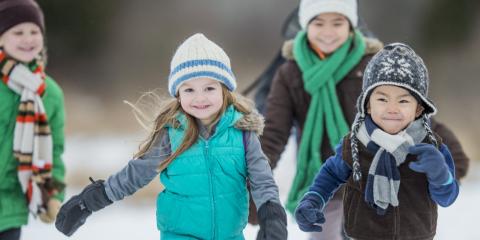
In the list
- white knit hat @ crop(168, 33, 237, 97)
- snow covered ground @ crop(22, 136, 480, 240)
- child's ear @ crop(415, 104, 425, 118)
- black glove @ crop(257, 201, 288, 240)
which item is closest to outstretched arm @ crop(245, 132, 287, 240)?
black glove @ crop(257, 201, 288, 240)

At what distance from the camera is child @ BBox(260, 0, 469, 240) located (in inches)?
134

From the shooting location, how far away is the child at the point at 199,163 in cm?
255

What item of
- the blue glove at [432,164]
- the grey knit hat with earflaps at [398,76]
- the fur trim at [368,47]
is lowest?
the blue glove at [432,164]

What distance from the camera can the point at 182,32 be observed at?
8.16 meters

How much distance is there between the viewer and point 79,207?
2.62 metres

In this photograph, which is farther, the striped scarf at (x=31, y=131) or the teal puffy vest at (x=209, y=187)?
the striped scarf at (x=31, y=131)

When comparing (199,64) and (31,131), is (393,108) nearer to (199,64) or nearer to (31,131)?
(199,64)

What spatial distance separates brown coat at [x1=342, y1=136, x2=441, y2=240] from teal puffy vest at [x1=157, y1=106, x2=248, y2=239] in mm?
439

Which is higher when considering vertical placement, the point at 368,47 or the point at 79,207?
the point at 368,47

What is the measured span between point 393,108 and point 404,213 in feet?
1.23

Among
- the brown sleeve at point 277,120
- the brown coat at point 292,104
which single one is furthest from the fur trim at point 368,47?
the brown sleeve at point 277,120

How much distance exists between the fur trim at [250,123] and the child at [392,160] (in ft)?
1.11

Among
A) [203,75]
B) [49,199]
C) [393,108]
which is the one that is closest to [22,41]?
[49,199]

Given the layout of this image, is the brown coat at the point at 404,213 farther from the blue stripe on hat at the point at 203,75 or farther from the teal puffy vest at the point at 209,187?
the blue stripe on hat at the point at 203,75
